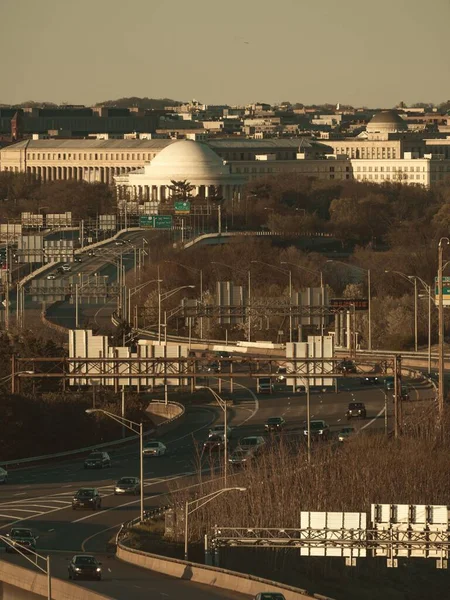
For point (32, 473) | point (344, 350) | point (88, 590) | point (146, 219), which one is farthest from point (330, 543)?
point (146, 219)

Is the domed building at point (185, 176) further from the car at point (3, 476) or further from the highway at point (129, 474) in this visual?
the car at point (3, 476)

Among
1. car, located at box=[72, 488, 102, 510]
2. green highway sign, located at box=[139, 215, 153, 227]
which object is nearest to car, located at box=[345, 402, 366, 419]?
car, located at box=[72, 488, 102, 510]

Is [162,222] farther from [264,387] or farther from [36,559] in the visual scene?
[36,559]

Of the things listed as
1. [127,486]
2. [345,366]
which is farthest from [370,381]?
[127,486]

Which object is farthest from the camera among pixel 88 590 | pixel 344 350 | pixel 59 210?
pixel 59 210

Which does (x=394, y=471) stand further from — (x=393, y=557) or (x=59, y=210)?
(x=59, y=210)
